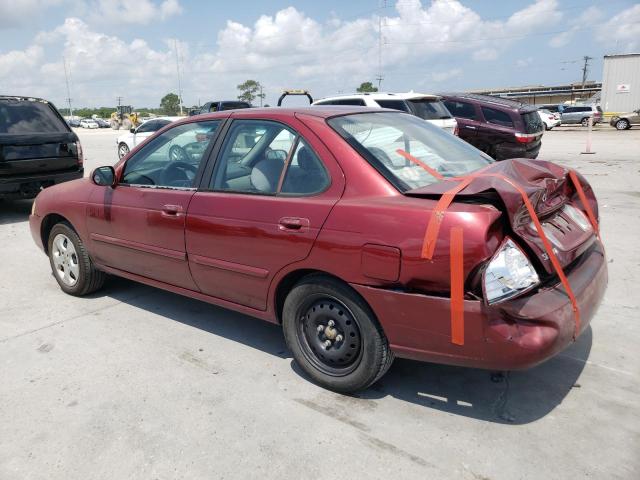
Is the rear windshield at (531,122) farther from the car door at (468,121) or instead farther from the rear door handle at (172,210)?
the rear door handle at (172,210)

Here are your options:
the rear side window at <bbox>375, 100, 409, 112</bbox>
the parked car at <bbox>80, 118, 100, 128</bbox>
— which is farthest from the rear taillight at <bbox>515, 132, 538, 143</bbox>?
the parked car at <bbox>80, 118, 100, 128</bbox>

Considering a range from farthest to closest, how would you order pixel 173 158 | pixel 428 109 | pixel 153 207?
pixel 428 109
pixel 173 158
pixel 153 207

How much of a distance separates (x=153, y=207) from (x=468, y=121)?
1060 centimetres

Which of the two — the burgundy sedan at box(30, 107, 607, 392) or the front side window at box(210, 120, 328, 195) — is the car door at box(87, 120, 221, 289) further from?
the front side window at box(210, 120, 328, 195)

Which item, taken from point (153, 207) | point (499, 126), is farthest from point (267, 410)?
point (499, 126)

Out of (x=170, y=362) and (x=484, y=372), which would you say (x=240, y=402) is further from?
(x=484, y=372)

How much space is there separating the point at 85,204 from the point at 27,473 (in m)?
2.47

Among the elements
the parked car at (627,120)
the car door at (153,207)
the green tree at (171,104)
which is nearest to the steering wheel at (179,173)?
the car door at (153,207)

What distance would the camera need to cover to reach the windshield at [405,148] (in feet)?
9.81

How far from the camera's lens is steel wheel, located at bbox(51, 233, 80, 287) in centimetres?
477

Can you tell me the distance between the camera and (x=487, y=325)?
2465 mm

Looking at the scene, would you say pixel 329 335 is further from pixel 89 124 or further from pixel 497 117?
pixel 89 124

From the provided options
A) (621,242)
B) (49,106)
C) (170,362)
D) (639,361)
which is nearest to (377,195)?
(170,362)

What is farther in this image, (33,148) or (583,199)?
(33,148)
